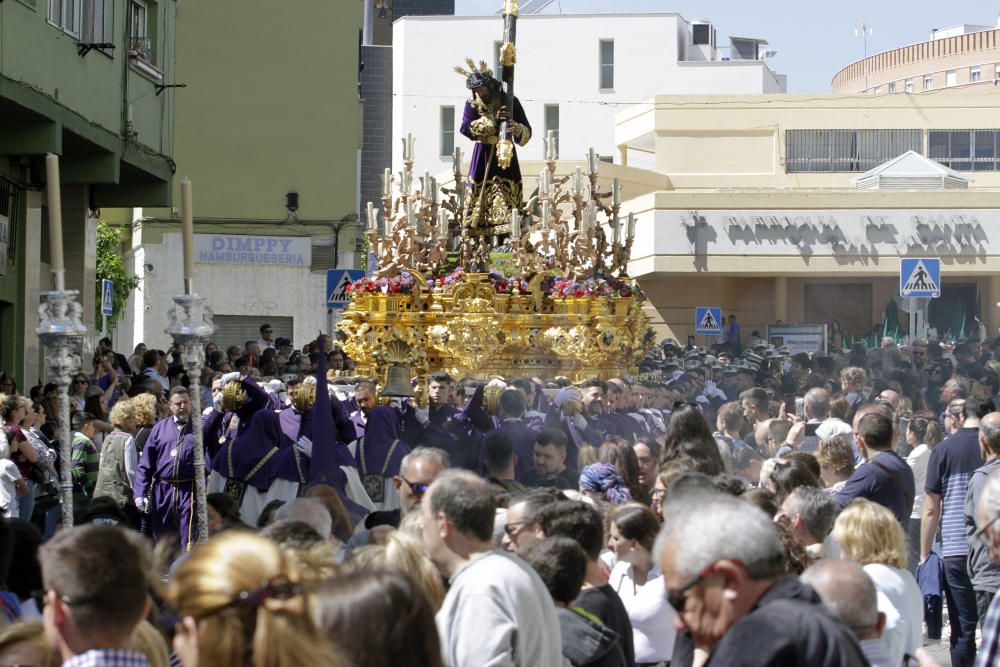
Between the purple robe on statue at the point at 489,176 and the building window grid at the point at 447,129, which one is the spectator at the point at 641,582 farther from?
the building window grid at the point at 447,129

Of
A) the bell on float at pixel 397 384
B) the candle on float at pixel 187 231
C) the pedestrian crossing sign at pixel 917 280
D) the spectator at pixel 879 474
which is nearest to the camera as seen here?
the candle on float at pixel 187 231

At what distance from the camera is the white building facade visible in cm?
5491

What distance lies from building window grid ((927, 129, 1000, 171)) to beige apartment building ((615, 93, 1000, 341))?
36 millimetres

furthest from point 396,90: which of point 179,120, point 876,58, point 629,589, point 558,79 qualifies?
point 629,589

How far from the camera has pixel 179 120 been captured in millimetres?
35625

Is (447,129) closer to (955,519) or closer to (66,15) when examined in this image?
(66,15)

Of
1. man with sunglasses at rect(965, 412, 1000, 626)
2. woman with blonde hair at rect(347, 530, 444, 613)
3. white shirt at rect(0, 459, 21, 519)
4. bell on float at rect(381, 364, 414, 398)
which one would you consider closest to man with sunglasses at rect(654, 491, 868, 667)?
woman with blonde hair at rect(347, 530, 444, 613)

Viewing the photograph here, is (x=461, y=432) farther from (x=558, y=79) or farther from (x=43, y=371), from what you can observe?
(x=558, y=79)

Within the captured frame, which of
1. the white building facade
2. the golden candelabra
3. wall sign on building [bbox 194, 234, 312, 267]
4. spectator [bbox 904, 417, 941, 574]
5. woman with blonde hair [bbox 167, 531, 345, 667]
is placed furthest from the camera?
the white building facade

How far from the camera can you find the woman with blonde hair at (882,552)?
6.18m

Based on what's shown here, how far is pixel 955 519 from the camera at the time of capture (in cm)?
950

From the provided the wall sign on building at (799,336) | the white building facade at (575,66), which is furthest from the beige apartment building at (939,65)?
the wall sign on building at (799,336)

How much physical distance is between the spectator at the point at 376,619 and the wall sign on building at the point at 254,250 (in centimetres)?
3218

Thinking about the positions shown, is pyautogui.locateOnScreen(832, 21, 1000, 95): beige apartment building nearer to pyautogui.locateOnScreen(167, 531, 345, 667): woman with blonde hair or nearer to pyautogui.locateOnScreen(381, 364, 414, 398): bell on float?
pyautogui.locateOnScreen(381, 364, 414, 398): bell on float
